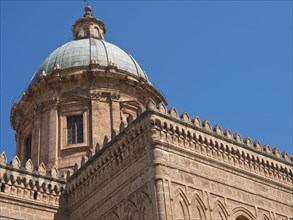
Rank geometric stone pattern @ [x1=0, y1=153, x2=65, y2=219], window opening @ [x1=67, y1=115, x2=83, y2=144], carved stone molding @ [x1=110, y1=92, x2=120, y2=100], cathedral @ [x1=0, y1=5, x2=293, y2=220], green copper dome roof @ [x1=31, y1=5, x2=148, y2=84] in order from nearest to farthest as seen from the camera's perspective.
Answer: cathedral @ [x1=0, y1=5, x2=293, y2=220], geometric stone pattern @ [x1=0, y1=153, x2=65, y2=219], window opening @ [x1=67, y1=115, x2=83, y2=144], carved stone molding @ [x1=110, y1=92, x2=120, y2=100], green copper dome roof @ [x1=31, y1=5, x2=148, y2=84]

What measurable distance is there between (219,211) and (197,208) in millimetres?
886

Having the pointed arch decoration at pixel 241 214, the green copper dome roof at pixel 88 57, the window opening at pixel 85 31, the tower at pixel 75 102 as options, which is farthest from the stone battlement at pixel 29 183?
the window opening at pixel 85 31

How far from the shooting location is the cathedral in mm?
16922

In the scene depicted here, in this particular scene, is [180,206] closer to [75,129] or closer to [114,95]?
[75,129]

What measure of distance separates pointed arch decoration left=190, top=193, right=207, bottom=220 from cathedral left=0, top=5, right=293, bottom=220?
29 millimetres

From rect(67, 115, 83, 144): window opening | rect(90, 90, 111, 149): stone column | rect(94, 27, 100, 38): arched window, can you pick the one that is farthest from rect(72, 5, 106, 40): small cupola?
rect(67, 115, 83, 144): window opening

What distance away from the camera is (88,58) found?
1050 inches

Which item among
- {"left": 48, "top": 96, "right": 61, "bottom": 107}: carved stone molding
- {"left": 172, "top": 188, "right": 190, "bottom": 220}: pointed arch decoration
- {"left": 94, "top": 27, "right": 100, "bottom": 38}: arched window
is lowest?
{"left": 172, "top": 188, "right": 190, "bottom": 220}: pointed arch decoration

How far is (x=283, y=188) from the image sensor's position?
1989cm

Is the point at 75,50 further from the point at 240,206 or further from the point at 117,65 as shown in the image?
the point at 240,206

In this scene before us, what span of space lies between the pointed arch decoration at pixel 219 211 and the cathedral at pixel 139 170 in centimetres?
3

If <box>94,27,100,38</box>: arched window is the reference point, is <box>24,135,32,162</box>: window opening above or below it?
below

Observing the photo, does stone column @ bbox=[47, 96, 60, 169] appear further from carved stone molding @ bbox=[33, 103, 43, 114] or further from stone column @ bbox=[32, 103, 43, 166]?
stone column @ bbox=[32, 103, 43, 166]

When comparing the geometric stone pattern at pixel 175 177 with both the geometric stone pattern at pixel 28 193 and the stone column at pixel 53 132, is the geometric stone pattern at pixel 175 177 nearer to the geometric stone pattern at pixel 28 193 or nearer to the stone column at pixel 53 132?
the geometric stone pattern at pixel 28 193
